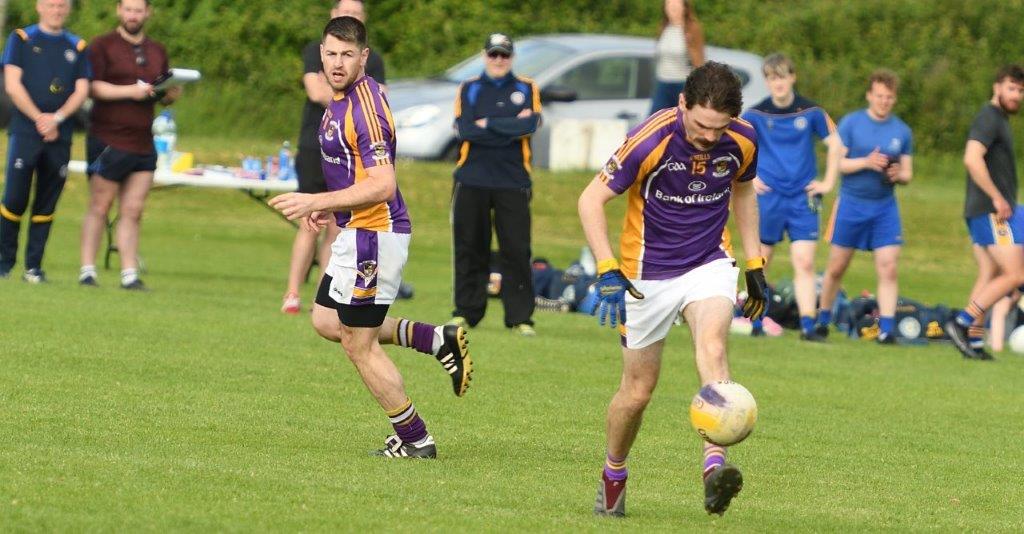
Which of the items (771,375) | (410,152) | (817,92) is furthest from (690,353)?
(817,92)

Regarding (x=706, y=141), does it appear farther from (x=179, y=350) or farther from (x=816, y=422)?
(x=179, y=350)

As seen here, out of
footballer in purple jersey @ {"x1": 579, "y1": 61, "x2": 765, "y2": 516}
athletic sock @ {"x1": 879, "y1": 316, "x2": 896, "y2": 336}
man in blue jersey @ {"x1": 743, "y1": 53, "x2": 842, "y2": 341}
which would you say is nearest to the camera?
footballer in purple jersey @ {"x1": 579, "y1": 61, "x2": 765, "y2": 516}

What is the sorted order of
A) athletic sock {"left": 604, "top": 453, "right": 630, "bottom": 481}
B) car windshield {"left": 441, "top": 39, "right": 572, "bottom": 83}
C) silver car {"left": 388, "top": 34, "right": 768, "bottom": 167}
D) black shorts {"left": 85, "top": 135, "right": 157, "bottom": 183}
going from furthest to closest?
1. car windshield {"left": 441, "top": 39, "right": 572, "bottom": 83}
2. silver car {"left": 388, "top": 34, "right": 768, "bottom": 167}
3. black shorts {"left": 85, "top": 135, "right": 157, "bottom": 183}
4. athletic sock {"left": 604, "top": 453, "right": 630, "bottom": 481}

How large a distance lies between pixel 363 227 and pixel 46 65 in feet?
23.7

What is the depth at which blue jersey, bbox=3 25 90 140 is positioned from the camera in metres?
14.7

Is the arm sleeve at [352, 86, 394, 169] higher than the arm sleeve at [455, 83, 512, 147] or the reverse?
higher

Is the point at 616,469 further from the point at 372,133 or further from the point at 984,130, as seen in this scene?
the point at 984,130

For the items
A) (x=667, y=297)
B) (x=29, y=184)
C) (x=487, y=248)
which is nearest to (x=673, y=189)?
(x=667, y=297)

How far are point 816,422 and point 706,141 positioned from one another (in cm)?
345

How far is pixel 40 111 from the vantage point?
1478cm

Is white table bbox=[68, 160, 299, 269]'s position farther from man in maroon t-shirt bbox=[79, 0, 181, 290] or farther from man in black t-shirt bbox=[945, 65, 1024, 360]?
man in black t-shirt bbox=[945, 65, 1024, 360]

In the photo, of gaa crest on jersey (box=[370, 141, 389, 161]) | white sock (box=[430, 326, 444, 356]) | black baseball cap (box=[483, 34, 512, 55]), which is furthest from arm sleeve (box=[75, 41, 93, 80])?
gaa crest on jersey (box=[370, 141, 389, 161])

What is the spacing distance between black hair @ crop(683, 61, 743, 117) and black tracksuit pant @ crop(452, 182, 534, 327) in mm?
6500

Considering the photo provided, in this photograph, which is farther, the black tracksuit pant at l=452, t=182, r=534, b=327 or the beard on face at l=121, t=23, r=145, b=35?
the beard on face at l=121, t=23, r=145, b=35
